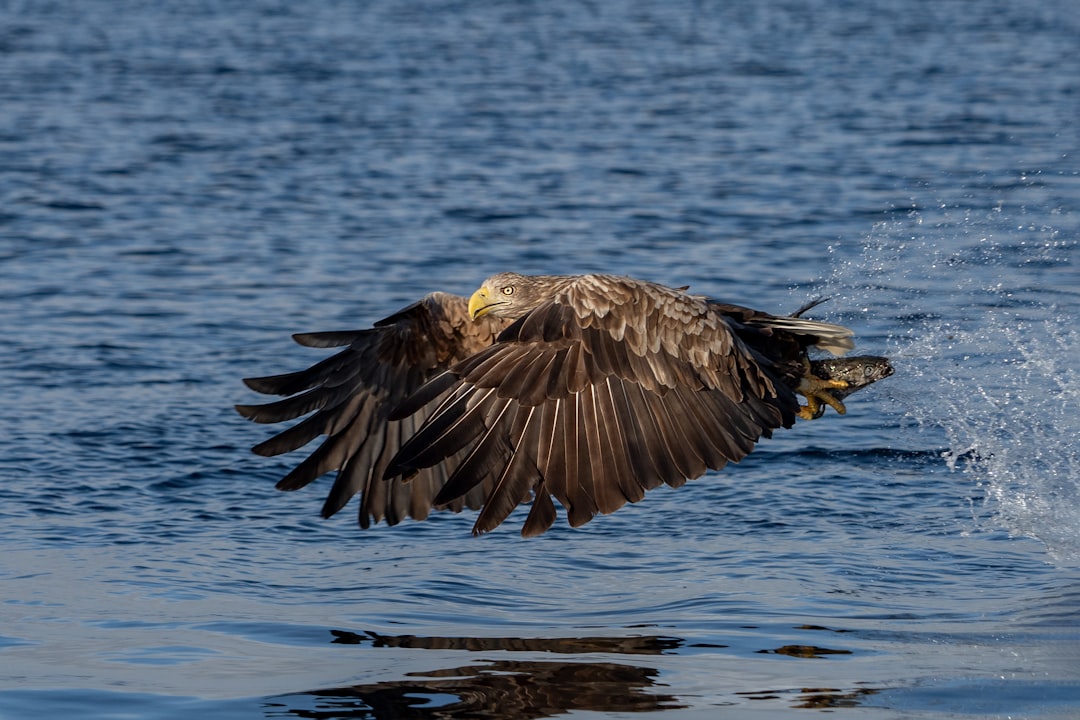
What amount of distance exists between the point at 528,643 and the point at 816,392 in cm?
184

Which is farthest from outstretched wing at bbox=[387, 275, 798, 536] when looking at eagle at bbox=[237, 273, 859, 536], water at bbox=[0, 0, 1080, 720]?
water at bbox=[0, 0, 1080, 720]

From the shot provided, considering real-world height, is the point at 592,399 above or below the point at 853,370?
above

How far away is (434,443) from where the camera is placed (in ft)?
16.7

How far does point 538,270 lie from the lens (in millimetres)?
10453

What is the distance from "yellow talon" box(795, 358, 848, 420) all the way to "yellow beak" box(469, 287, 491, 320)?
1335 millimetres

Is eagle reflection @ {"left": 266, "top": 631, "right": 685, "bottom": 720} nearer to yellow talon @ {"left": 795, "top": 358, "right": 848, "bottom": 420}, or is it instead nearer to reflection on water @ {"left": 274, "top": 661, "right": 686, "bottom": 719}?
reflection on water @ {"left": 274, "top": 661, "right": 686, "bottom": 719}

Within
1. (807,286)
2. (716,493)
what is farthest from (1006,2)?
(716,493)

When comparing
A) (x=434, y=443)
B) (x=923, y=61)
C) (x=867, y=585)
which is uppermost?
(x=923, y=61)

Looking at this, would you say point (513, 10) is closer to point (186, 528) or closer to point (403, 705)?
point (186, 528)

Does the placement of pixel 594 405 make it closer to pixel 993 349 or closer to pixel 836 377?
pixel 836 377

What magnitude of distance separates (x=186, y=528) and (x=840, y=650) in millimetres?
2803

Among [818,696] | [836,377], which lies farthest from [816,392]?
[818,696]

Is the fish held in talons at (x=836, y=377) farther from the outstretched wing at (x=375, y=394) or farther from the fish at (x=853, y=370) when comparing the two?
the outstretched wing at (x=375, y=394)

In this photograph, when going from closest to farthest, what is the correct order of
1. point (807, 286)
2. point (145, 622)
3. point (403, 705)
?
point (403, 705), point (145, 622), point (807, 286)
